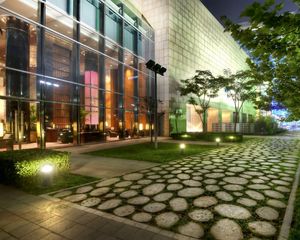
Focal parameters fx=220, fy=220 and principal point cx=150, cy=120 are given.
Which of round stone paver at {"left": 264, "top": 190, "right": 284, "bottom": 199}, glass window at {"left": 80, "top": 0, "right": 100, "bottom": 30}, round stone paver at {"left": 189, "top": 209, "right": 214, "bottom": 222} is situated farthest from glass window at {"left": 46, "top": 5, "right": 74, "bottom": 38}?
round stone paver at {"left": 264, "top": 190, "right": 284, "bottom": 199}

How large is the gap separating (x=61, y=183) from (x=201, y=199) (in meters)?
3.70

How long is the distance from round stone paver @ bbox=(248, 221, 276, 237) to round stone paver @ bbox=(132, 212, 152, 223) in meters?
1.61

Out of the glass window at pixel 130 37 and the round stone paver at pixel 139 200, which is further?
the glass window at pixel 130 37

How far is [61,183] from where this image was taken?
5910mm

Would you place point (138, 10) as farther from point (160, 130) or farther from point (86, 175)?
point (86, 175)

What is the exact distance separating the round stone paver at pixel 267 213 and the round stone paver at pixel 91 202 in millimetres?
3062

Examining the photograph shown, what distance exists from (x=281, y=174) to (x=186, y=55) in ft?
72.4

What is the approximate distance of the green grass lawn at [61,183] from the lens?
5289mm

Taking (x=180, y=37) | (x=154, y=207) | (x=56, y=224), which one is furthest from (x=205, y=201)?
(x=180, y=37)

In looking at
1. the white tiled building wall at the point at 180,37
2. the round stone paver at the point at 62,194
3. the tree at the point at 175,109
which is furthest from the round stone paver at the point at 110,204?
the tree at the point at 175,109

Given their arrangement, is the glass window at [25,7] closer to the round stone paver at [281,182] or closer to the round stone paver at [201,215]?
the round stone paver at [201,215]

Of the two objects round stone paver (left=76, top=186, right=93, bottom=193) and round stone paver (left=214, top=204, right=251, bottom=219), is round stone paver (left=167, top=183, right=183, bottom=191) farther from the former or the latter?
round stone paver (left=76, top=186, right=93, bottom=193)

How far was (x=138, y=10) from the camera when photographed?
23.8m

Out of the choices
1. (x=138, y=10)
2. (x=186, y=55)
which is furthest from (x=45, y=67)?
(x=186, y=55)
